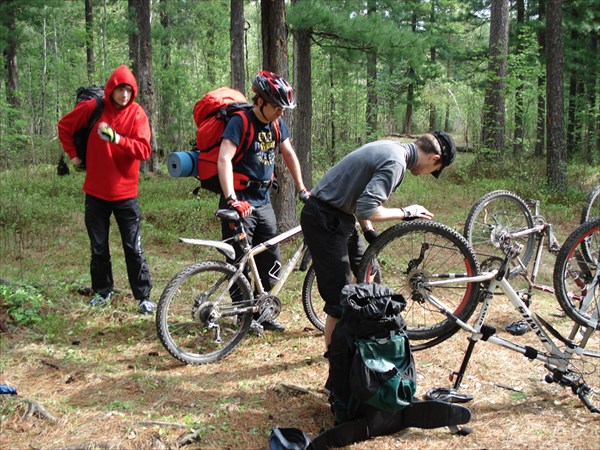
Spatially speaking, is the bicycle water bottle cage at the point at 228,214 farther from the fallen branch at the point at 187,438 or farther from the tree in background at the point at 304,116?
the tree in background at the point at 304,116

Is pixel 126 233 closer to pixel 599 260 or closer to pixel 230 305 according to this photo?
pixel 230 305

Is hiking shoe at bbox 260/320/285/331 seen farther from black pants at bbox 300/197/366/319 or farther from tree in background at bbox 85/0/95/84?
tree in background at bbox 85/0/95/84

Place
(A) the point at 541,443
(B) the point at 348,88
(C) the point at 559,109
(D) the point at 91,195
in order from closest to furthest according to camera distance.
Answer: (A) the point at 541,443 < (D) the point at 91,195 < (C) the point at 559,109 < (B) the point at 348,88

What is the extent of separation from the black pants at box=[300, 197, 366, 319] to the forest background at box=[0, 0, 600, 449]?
0.76m

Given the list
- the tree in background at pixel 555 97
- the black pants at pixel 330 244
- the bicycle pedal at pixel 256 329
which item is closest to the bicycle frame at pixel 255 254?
the bicycle pedal at pixel 256 329

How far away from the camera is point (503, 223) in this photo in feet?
16.2

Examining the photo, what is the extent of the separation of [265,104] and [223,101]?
43 cm

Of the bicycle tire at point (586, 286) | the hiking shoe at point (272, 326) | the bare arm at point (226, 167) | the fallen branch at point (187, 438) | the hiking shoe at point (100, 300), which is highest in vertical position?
the bare arm at point (226, 167)

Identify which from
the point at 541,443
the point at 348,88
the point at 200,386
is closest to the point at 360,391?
the point at 541,443

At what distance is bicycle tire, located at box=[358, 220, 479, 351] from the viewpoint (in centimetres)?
334

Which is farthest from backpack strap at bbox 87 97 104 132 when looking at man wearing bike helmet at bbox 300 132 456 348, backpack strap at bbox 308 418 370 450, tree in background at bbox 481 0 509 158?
tree in background at bbox 481 0 509 158

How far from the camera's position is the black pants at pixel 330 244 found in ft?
11.2

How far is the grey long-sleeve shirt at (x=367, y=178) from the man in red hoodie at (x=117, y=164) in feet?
7.19

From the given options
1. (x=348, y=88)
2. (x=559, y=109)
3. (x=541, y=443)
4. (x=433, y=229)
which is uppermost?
(x=348, y=88)
